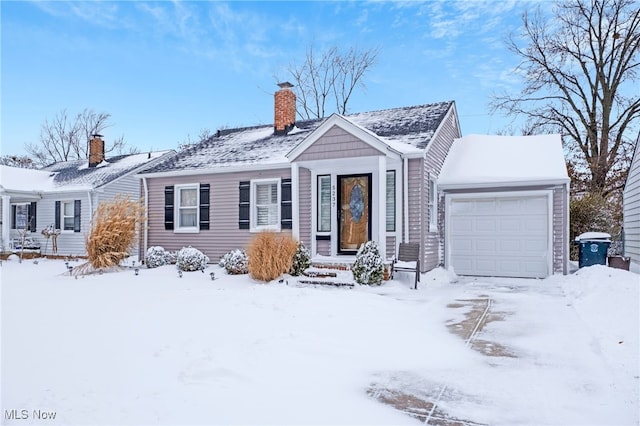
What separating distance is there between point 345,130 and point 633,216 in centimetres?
809

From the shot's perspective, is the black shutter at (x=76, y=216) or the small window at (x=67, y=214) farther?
the small window at (x=67, y=214)

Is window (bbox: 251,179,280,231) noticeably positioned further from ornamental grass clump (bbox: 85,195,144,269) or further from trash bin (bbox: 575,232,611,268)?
trash bin (bbox: 575,232,611,268)

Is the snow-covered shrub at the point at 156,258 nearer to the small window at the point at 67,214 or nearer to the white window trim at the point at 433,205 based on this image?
the white window trim at the point at 433,205

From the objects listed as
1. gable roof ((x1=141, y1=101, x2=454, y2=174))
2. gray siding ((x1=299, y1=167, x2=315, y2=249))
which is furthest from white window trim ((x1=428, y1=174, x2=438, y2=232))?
gray siding ((x1=299, y1=167, x2=315, y2=249))

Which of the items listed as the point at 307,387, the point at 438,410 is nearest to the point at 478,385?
the point at 438,410

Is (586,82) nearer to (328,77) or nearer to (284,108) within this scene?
(328,77)

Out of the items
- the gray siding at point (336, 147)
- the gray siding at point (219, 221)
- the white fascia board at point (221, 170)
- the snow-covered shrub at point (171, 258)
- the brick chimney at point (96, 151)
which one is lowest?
the snow-covered shrub at point (171, 258)

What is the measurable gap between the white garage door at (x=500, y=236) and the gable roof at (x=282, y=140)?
2.33m

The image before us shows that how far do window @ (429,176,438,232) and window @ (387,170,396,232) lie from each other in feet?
3.44

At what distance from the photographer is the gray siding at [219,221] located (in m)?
12.9

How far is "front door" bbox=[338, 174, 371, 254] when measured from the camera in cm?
1131

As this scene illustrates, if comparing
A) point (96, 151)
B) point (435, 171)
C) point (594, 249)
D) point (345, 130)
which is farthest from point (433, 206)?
point (96, 151)

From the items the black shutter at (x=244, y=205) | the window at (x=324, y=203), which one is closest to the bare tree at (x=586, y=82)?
the window at (x=324, y=203)

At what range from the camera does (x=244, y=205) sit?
42.2ft
